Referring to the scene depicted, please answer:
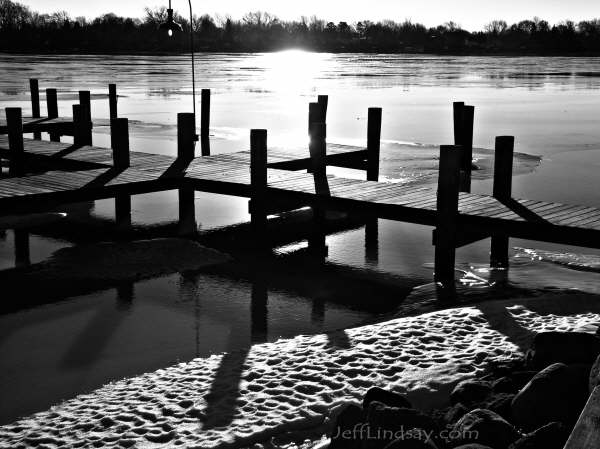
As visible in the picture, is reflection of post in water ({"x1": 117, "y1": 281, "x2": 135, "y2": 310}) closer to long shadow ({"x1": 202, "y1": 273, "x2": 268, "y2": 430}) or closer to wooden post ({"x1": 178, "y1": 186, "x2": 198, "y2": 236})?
long shadow ({"x1": 202, "y1": 273, "x2": 268, "y2": 430})

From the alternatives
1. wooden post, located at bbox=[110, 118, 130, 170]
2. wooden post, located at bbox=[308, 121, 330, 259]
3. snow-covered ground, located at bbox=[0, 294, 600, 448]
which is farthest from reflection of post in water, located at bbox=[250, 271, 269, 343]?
wooden post, located at bbox=[110, 118, 130, 170]

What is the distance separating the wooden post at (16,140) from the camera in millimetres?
14742

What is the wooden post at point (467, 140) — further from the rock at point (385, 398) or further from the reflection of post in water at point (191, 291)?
the rock at point (385, 398)

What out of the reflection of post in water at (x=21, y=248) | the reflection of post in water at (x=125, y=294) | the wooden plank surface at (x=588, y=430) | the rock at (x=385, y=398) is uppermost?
the wooden plank surface at (x=588, y=430)

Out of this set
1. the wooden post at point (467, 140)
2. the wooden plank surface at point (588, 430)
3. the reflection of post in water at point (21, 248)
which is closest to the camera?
the wooden plank surface at point (588, 430)

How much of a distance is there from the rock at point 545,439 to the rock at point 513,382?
1028 mm

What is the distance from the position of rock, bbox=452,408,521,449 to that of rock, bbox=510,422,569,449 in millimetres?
165

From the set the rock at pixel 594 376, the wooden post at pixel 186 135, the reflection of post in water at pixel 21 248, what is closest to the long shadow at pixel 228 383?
the rock at pixel 594 376

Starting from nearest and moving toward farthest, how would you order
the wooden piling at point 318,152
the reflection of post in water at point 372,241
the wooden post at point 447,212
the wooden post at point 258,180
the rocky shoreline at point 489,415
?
the rocky shoreline at point 489,415, the wooden post at point 447,212, the reflection of post in water at point 372,241, the wooden post at point 258,180, the wooden piling at point 318,152

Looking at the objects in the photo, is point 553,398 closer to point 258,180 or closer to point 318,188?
point 318,188

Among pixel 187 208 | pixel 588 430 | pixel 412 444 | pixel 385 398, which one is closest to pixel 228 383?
pixel 385 398

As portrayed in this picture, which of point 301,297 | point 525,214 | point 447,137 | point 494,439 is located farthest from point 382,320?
point 447,137

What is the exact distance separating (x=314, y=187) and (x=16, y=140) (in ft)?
21.8

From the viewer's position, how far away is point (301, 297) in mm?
8859
